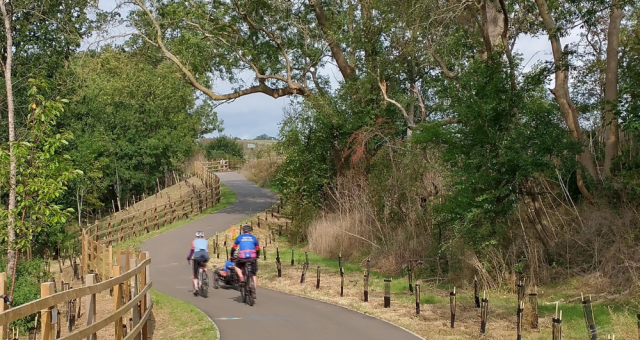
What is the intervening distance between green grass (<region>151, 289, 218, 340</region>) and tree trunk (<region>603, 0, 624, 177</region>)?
37.0ft

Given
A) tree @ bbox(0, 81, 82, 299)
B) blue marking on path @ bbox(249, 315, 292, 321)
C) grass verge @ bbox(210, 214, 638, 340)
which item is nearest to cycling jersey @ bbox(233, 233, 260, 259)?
grass verge @ bbox(210, 214, 638, 340)

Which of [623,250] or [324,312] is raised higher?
[623,250]

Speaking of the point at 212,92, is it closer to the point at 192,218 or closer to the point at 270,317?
the point at 192,218

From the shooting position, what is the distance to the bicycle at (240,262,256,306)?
14.9 meters

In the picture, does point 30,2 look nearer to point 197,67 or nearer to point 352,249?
point 197,67

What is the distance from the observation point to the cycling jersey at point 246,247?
15.5 m

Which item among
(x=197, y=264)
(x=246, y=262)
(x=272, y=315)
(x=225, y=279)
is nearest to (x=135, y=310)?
(x=272, y=315)

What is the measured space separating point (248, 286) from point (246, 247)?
1086 millimetres

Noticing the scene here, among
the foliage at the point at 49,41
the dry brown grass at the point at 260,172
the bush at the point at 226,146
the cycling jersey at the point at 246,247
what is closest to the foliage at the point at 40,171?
the cycling jersey at the point at 246,247

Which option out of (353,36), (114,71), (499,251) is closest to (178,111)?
(114,71)

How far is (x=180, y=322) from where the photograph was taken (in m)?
12.9

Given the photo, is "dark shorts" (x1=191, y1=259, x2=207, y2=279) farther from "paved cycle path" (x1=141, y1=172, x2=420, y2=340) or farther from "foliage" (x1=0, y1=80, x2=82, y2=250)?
"foliage" (x1=0, y1=80, x2=82, y2=250)

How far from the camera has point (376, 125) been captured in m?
28.0

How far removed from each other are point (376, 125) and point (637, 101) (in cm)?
1322
